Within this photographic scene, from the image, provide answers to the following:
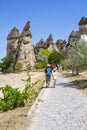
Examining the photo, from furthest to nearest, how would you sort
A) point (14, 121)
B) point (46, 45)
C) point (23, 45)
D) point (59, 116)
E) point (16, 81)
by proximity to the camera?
1. point (46, 45)
2. point (23, 45)
3. point (16, 81)
4. point (59, 116)
5. point (14, 121)

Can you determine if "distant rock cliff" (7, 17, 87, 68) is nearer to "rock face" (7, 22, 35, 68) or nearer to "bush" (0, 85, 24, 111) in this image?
"rock face" (7, 22, 35, 68)

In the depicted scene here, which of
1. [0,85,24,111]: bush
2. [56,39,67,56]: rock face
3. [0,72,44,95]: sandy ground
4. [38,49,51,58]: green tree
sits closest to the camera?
[0,85,24,111]: bush

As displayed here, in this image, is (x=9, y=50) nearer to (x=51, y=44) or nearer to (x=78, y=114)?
(x=51, y=44)

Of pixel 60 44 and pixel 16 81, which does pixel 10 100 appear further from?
pixel 60 44

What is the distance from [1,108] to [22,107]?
3.03 feet

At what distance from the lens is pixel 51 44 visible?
11775 centimetres

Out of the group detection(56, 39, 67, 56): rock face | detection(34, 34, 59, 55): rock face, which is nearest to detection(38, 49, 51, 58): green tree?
detection(34, 34, 59, 55): rock face

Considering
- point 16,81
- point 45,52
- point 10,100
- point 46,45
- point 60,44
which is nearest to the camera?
point 10,100

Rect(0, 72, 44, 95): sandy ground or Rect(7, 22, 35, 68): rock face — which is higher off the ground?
Rect(7, 22, 35, 68): rock face

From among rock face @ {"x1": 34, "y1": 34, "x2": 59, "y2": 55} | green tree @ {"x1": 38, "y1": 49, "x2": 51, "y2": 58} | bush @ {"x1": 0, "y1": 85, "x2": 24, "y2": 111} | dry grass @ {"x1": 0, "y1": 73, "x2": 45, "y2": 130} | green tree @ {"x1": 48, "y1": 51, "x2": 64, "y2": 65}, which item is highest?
rock face @ {"x1": 34, "y1": 34, "x2": 59, "y2": 55}

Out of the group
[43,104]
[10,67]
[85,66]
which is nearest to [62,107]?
[43,104]

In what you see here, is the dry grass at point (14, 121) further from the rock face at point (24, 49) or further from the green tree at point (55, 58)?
the rock face at point (24, 49)

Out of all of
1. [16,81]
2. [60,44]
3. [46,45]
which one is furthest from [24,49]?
[16,81]

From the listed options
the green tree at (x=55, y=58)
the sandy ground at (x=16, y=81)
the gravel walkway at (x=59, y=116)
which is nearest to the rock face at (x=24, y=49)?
the green tree at (x=55, y=58)
